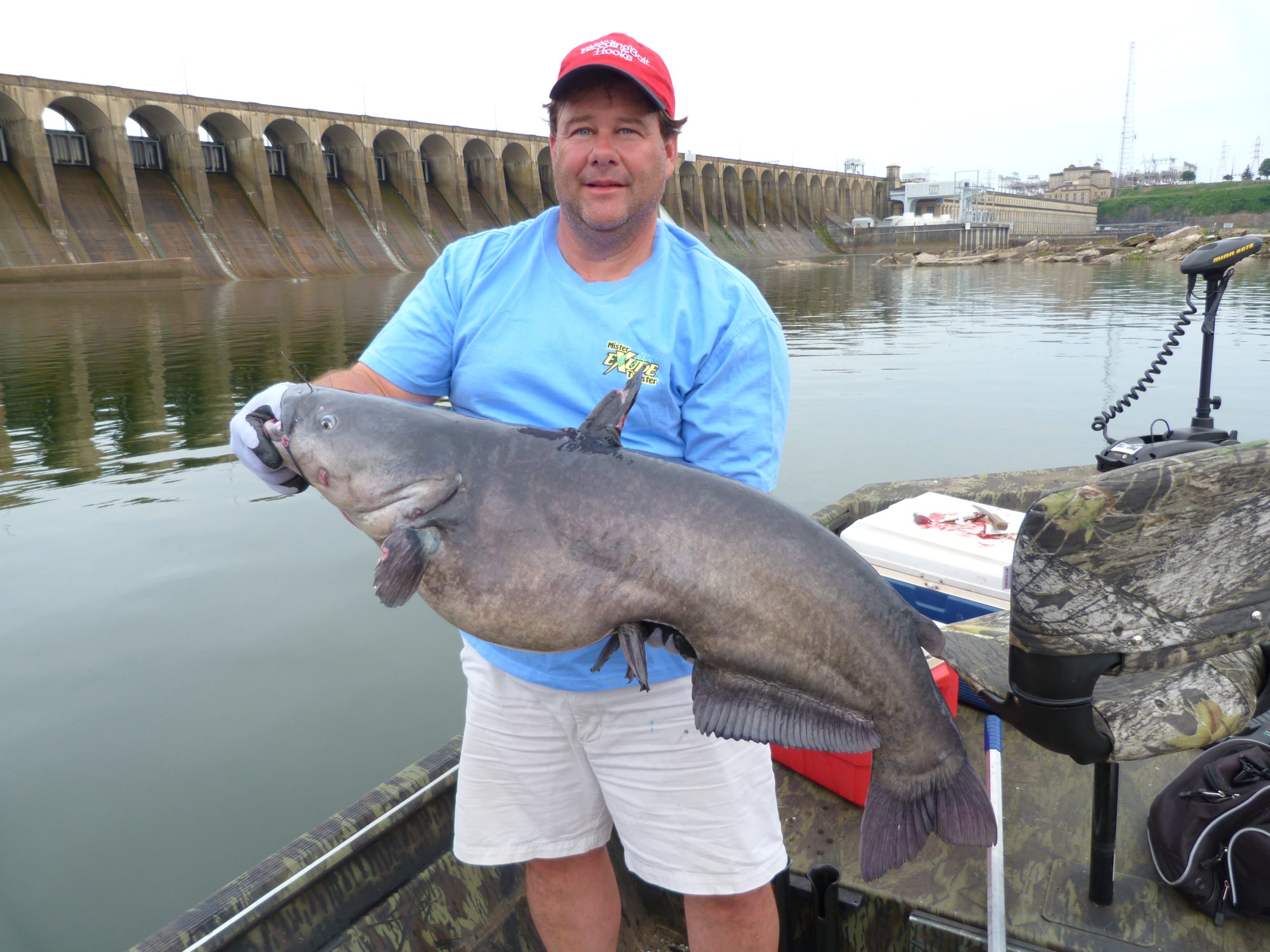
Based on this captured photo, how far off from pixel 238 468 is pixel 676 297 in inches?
322

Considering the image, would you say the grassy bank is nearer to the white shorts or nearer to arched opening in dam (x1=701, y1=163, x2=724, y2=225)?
arched opening in dam (x1=701, y1=163, x2=724, y2=225)

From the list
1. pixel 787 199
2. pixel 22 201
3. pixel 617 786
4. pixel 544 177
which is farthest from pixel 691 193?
pixel 617 786

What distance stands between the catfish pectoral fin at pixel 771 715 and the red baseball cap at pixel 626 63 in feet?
4.53

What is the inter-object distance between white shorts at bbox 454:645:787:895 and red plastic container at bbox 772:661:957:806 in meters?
0.85

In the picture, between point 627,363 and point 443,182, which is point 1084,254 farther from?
point 627,363

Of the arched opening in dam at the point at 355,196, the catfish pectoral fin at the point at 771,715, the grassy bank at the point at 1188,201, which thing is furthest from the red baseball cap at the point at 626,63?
the grassy bank at the point at 1188,201

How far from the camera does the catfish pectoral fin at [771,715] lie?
6.15 feet

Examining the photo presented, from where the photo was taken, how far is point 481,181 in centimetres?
4838

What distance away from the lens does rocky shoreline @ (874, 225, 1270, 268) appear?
50281 mm

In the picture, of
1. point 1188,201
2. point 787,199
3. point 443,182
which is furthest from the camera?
point 1188,201

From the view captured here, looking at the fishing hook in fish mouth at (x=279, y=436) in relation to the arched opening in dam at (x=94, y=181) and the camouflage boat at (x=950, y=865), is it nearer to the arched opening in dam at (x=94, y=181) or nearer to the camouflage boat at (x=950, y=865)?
the camouflage boat at (x=950, y=865)

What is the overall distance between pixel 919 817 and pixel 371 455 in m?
1.49

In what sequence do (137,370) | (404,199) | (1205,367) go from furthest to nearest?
(404,199) → (137,370) → (1205,367)

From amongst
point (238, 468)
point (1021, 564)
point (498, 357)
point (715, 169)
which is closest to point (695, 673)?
point (1021, 564)
